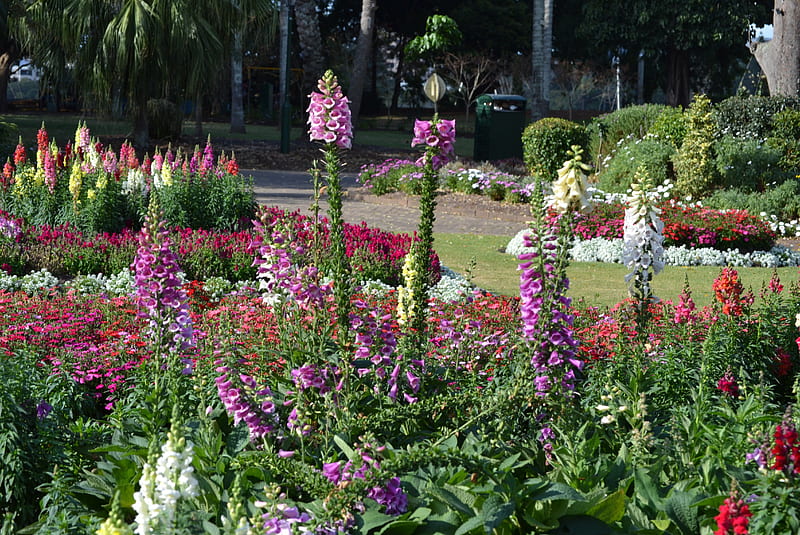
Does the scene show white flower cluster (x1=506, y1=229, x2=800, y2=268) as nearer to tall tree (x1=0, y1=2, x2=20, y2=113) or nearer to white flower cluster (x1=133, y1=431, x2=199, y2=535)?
white flower cluster (x1=133, y1=431, x2=199, y2=535)

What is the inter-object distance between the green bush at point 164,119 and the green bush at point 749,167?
48.9 feet

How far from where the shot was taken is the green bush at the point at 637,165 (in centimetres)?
1644

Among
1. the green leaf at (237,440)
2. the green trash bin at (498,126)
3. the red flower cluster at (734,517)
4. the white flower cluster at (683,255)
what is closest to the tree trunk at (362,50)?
the green trash bin at (498,126)

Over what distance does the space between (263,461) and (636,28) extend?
3533 cm

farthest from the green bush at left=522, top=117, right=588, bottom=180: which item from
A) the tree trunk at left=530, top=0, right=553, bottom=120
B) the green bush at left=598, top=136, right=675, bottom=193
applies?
the tree trunk at left=530, top=0, right=553, bottom=120

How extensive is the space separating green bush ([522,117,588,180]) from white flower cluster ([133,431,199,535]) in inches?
669

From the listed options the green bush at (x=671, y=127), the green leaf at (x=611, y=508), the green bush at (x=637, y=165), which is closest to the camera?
the green leaf at (x=611, y=508)

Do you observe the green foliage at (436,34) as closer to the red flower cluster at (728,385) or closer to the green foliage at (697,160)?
the green foliage at (697,160)

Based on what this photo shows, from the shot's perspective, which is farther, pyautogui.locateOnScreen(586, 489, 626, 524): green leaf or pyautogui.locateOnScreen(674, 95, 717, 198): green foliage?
pyautogui.locateOnScreen(674, 95, 717, 198): green foliage

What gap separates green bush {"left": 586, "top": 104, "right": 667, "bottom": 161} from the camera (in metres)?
20.0

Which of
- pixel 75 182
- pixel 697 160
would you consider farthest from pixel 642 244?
pixel 697 160

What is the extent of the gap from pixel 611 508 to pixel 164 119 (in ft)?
77.4

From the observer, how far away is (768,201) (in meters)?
14.6

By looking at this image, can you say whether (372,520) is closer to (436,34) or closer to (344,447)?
(344,447)
